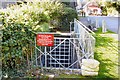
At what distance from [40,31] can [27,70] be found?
62 cm

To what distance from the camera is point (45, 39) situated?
3232mm

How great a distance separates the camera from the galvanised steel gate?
11.2 feet

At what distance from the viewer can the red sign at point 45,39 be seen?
3.19m

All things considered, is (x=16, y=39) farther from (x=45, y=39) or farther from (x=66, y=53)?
(x=66, y=53)

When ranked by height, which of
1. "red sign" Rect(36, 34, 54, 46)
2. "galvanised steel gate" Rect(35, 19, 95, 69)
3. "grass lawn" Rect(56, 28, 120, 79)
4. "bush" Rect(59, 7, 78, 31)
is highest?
"bush" Rect(59, 7, 78, 31)

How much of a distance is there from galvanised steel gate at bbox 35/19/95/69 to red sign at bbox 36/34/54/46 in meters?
0.13

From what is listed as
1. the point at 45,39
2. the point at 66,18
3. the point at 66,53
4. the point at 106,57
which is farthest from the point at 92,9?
the point at 66,18

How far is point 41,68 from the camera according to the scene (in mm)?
3367

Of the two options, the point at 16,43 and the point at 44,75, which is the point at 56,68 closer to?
the point at 44,75

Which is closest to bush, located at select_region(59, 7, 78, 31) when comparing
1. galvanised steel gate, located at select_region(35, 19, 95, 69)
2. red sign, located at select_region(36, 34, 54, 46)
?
galvanised steel gate, located at select_region(35, 19, 95, 69)

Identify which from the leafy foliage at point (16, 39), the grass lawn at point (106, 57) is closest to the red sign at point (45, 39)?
the leafy foliage at point (16, 39)

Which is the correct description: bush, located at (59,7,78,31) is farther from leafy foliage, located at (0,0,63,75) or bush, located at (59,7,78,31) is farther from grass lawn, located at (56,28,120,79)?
leafy foliage, located at (0,0,63,75)

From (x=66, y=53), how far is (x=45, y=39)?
0.63 metres

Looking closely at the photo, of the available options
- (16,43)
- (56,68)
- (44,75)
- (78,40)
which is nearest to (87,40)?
(78,40)
